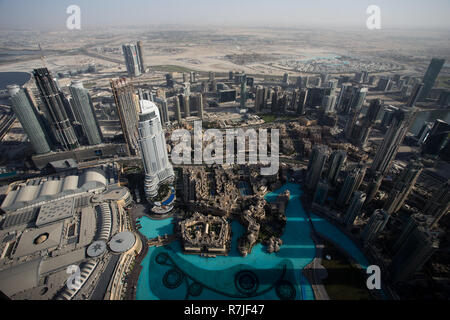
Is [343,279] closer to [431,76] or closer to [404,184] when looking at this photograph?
[404,184]

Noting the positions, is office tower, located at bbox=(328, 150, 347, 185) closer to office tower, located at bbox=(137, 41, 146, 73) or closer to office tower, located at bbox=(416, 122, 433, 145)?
office tower, located at bbox=(416, 122, 433, 145)

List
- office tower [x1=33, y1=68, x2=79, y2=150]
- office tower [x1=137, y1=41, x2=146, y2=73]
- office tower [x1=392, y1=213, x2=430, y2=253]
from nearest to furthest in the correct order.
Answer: office tower [x1=392, y1=213, x2=430, y2=253], office tower [x1=33, y1=68, x2=79, y2=150], office tower [x1=137, y1=41, x2=146, y2=73]

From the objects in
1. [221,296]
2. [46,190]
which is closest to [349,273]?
[221,296]

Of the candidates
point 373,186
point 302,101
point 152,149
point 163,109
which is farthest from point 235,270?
point 302,101

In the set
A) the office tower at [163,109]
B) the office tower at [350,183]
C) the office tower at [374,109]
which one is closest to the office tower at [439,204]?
the office tower at [350,183]

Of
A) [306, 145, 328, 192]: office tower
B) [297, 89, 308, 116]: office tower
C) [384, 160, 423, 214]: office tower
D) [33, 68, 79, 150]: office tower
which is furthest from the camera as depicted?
[297, 89, 308, 116]: office tower

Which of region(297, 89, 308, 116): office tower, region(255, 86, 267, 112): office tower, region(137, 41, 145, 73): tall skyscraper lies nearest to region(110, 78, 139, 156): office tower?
region(255, 86, 267, 112): office tower

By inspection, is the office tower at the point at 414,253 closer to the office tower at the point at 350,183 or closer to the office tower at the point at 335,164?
the office tower at the point at 350,183
